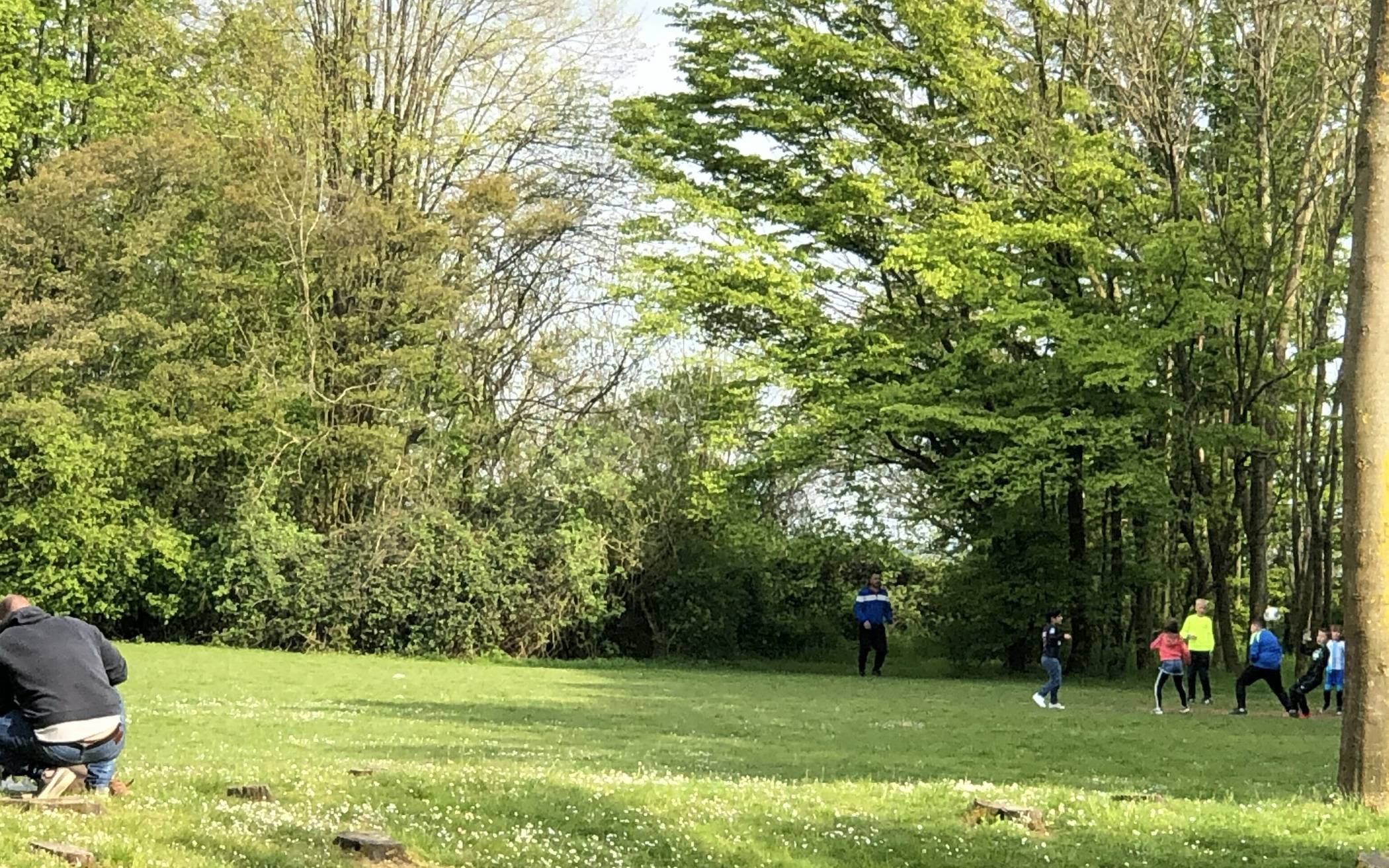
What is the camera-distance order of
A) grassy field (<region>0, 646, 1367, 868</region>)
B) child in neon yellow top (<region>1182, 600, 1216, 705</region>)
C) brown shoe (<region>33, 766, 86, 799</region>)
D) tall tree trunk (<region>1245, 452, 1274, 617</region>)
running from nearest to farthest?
grassy field (<region>0, 646, 1367, 868</region>), brown shoe (<region>33, 766, 86, 799</region>), child in neon yellow top (<region>1182, 600, 1216, 705</region>), tall tree trunk (<region>1245, 452, 1274, 617</region>)

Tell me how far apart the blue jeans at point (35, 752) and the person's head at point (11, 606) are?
69 cm

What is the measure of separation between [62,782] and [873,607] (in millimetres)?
26131

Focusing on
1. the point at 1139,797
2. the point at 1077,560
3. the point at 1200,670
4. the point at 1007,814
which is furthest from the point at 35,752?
the point at 1077,560

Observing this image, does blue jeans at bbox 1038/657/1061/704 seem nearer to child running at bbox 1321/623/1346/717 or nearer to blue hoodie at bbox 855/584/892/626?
child running at bbox 1321/623/1346/717

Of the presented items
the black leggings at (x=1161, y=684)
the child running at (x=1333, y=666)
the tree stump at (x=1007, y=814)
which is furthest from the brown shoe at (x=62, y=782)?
the child running at (x=1333, y=666)

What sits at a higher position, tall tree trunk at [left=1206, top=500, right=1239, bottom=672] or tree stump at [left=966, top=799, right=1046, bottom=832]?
tall tree trunk at [left=1206, top=500, right=1239, bottom=672]

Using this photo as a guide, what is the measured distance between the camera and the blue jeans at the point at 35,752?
31.1 feet

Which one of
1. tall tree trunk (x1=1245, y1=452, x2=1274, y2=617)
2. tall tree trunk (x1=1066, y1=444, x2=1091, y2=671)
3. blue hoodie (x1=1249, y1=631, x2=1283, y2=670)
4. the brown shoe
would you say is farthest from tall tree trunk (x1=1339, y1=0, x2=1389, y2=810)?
tall tree trunk (x1=1066, y1=444, x2=1091, y2=671)

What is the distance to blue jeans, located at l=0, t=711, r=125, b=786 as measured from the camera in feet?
31.1

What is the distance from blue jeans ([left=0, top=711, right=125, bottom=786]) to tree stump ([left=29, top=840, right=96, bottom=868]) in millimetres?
2546

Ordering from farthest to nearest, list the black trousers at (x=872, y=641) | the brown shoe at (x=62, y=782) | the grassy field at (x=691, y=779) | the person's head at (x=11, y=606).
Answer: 1. the black trousers at (x=872, y=641)
2. the person's head at (x=11, y=606)
3. the brown shoe at (x=62, y=782)
4. the grassy field at (x=691, y=779)

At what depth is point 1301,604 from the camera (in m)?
36.6

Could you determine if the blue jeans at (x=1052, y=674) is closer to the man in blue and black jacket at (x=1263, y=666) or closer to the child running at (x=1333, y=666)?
the man in blue and black jacket at (x=1263, y=666)

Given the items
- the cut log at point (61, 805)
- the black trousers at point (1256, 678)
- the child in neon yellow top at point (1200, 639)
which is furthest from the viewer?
the child in neon yellow top at point (1200, 639)
